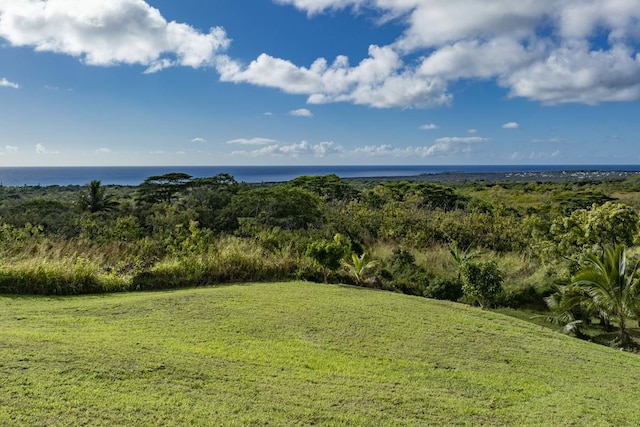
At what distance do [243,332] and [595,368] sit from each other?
458 centimetres

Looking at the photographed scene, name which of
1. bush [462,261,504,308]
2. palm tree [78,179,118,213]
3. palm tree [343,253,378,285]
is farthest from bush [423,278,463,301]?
palm tree [78,179,118,213]

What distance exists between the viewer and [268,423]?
300cm

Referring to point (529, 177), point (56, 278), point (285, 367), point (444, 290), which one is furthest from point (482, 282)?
point (529, 177)

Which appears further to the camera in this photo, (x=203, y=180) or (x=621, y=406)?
(x=203, y=180)

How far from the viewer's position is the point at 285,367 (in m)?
4.23

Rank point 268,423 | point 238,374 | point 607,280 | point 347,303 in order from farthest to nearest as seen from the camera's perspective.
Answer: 1. point 607,280
2. point 347,303
3. point 238,374
4. point 268,423

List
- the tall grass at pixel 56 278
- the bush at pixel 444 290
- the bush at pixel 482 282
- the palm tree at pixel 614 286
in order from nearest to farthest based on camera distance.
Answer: the tall grass at pixel 56 278, the palm tree at pixel 614 286, the bush at pixel 482 282, the bush at pixel 444 290

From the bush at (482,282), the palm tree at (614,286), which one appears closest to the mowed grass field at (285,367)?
the palm tree at (614,286)

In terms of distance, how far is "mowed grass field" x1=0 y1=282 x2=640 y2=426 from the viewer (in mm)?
3115

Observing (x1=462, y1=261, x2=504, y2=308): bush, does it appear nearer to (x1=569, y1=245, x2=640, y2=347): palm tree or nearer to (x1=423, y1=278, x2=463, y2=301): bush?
(x1=423, y1=278, x2=463, y2=301): bush

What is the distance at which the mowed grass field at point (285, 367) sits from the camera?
312cm

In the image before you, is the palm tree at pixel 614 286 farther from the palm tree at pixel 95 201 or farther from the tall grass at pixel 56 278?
the palm tree at pixel 95 201

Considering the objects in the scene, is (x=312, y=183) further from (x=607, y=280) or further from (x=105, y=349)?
(x=105, y=349)

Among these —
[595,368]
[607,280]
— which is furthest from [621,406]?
[607,280]
